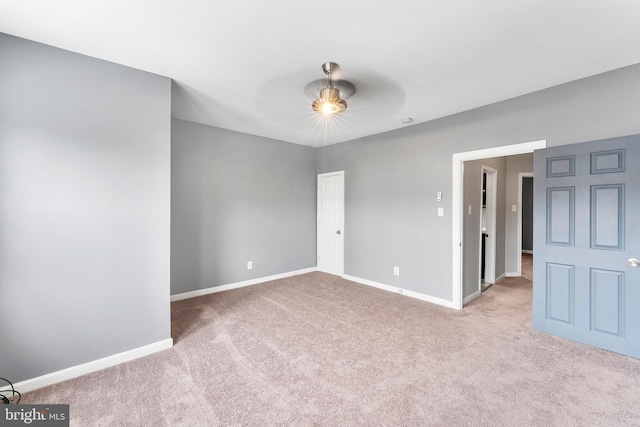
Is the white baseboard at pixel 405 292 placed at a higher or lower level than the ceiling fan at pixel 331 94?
lower

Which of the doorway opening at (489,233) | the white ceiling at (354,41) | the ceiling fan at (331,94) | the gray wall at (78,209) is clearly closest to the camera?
the white ceiling at (354,41)

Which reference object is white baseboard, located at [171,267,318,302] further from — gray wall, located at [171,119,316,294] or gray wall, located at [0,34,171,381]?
gray wall, located at [0,34,171,381]

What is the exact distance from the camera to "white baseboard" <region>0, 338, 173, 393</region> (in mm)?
1962

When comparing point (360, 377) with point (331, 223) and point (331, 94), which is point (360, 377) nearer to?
point (331, 94)

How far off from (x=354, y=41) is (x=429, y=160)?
227cm

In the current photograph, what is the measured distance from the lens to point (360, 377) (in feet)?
6.91

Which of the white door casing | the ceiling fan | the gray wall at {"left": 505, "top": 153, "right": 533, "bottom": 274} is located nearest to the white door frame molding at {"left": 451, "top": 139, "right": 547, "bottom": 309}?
the ceiling fan

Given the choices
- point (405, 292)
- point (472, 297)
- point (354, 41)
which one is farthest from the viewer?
point (405, 292)

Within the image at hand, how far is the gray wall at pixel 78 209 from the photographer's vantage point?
193 cm

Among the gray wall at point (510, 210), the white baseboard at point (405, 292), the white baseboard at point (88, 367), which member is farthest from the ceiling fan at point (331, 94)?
the gray wall at point (510, 210)

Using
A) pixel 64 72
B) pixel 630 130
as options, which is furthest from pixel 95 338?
pixel 630 130

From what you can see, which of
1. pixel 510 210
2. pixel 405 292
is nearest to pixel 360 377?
pixel 405 292

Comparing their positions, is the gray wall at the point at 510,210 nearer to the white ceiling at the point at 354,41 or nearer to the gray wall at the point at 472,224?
the gray wall at the point at 472,224

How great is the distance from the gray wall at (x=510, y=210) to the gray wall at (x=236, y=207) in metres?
3.78
